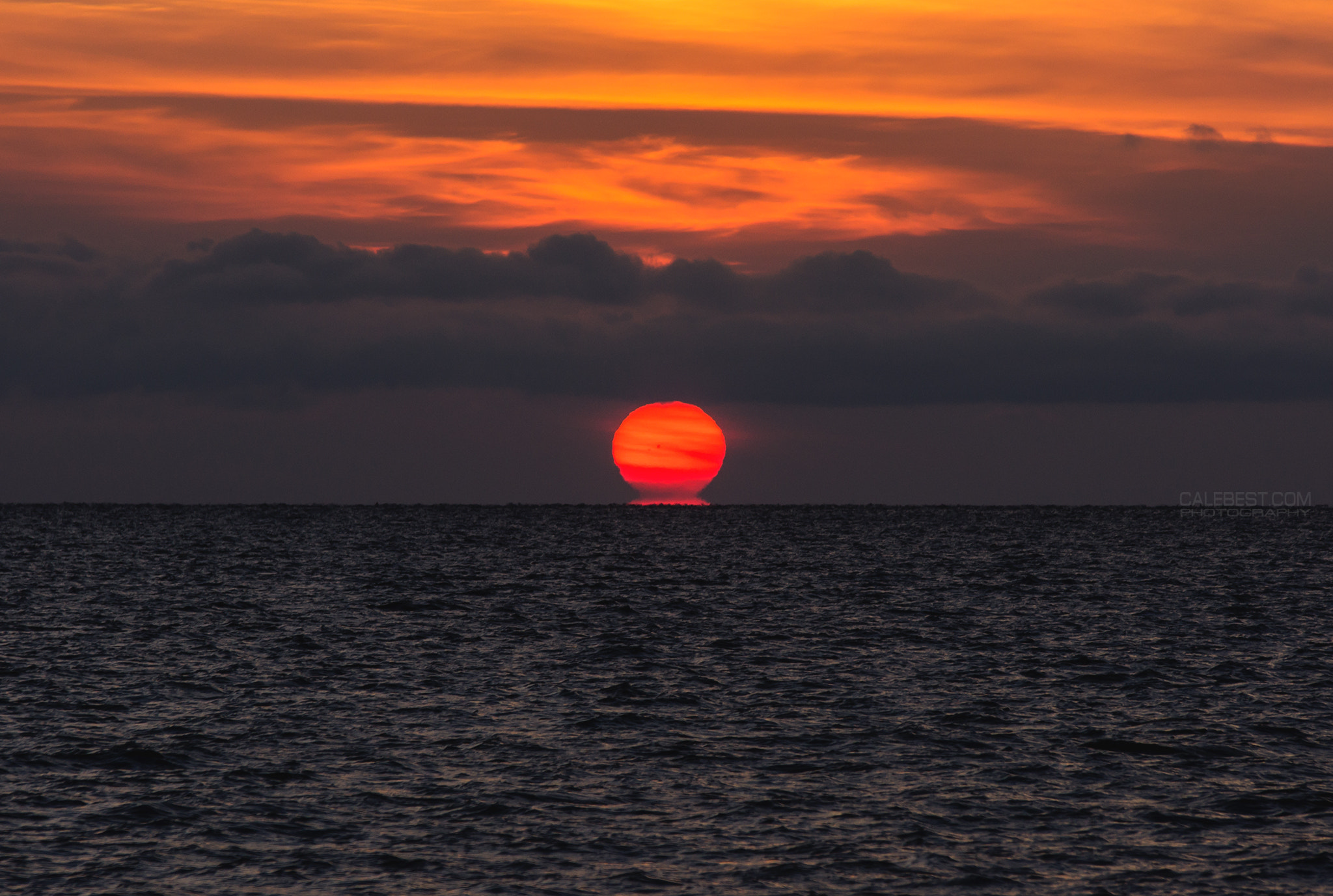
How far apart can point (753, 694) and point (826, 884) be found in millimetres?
15766

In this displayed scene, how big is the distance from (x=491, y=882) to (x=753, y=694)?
54.3 feet

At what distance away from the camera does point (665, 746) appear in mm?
28938

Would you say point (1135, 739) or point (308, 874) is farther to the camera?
point (1135, 739)

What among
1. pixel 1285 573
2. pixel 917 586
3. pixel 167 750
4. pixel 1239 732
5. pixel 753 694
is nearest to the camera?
pixel 167 750

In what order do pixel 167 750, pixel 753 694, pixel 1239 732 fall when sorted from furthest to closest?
pixel 753 694 < pixel 1239 732 < pixel 167 750

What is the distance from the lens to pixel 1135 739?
29594mm

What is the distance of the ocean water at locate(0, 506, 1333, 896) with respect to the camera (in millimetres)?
20562

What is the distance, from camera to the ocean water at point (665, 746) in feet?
67.5

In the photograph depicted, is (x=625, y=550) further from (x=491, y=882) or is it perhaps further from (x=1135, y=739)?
(x=491, y=882)

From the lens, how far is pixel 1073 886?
19.5 meters

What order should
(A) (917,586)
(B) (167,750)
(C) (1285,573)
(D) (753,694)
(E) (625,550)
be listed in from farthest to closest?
(E) (625,550), (C) (1285,573), (A) (917,586), (D) (753,694), (B) (167,750)

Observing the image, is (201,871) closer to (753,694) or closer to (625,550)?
(753,694)

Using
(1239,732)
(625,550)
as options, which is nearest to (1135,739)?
(1239,732)

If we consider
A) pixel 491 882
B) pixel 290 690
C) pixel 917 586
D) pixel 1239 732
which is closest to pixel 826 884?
Result: pixel 491 882
